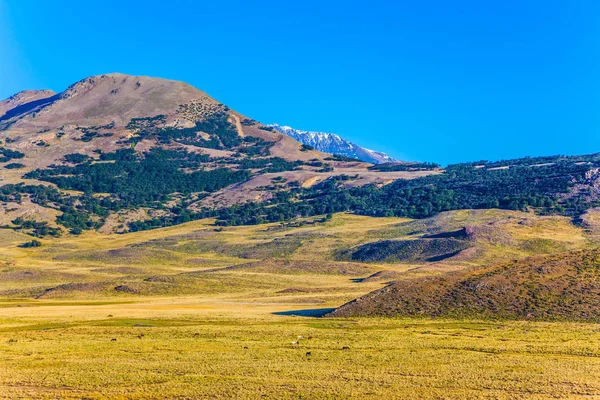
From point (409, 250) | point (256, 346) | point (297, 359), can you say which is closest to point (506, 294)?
point (256, 346)

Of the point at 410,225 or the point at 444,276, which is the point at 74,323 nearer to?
the point at 444,276

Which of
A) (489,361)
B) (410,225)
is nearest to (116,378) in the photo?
(489,361)

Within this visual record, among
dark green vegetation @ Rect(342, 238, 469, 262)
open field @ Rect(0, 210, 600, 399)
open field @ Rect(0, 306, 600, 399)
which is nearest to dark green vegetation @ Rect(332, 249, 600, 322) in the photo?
open field @ Rect(0, 210, 600, 399)

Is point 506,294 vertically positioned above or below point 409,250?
below

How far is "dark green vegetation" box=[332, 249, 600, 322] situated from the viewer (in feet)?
209

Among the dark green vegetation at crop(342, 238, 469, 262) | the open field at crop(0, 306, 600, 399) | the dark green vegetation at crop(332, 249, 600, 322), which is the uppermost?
the dark green vegetation at crop(342, 238, 469, 262)

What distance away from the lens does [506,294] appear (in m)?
67.5

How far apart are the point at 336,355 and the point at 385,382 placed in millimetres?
8013

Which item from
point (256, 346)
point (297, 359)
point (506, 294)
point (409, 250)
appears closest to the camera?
point (297, 359)

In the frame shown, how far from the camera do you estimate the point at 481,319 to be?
6312 centimetres

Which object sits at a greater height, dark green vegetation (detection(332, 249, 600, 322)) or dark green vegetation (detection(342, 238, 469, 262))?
dark green vegetation (detection(342, 238, 469, 262))

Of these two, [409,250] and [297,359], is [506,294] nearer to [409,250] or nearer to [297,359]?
[297,359]

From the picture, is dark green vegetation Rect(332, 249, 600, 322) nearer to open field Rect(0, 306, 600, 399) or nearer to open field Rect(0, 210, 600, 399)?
open field Rect(0, 210, 600, 399)

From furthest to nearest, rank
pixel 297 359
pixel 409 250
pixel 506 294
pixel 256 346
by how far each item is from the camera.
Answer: pixel 409 250 < pixel 506 294 < pixel 256 346 < pixel 297 359
